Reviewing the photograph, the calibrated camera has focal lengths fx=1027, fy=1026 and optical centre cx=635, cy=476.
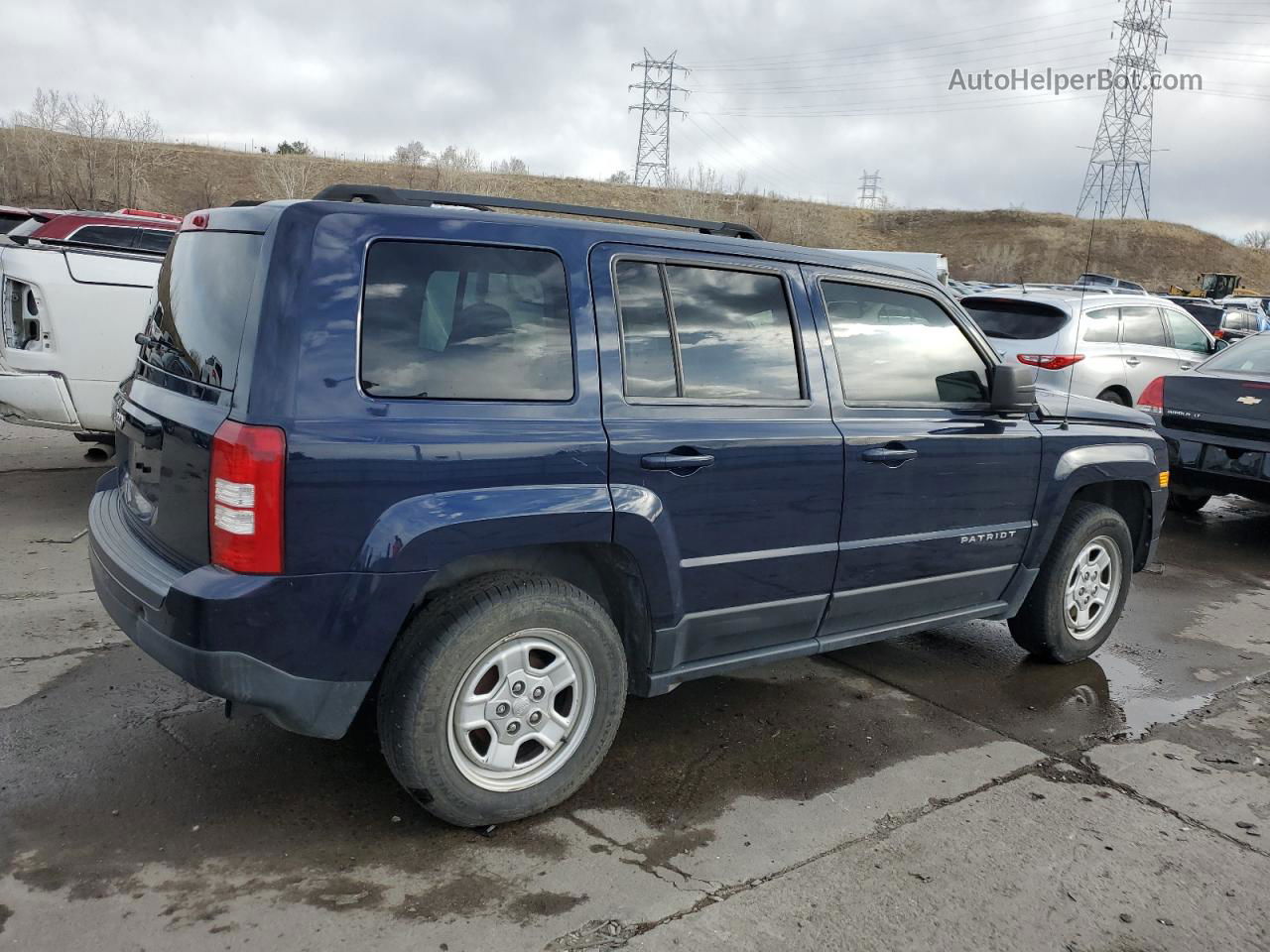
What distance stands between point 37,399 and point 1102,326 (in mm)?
9574

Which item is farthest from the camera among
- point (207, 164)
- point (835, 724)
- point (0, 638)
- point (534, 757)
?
point (207, 164)

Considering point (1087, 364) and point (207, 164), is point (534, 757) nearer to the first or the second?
point (1087, 364)

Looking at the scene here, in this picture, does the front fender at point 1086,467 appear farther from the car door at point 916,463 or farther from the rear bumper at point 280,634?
the rear bumper at point 280,634

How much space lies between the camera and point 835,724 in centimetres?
425

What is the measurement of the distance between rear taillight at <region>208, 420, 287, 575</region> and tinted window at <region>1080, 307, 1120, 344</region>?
9.34 metres

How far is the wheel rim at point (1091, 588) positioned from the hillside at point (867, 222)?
51.9 metres

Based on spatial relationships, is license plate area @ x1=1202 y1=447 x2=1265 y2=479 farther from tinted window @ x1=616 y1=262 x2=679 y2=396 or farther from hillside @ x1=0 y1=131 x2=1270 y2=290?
hillside @ x1=0 y1=131 x2=1270 y2=290

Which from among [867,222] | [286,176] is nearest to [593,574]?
[286,176]

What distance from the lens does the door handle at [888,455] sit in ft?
12.7

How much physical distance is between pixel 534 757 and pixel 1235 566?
20.7 feet

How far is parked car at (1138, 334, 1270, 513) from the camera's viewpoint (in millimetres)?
7605

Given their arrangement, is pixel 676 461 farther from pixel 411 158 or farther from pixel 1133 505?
pixel 411 158

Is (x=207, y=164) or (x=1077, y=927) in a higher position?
(x=207, y=164)

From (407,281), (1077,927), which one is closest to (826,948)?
(1077,927)
